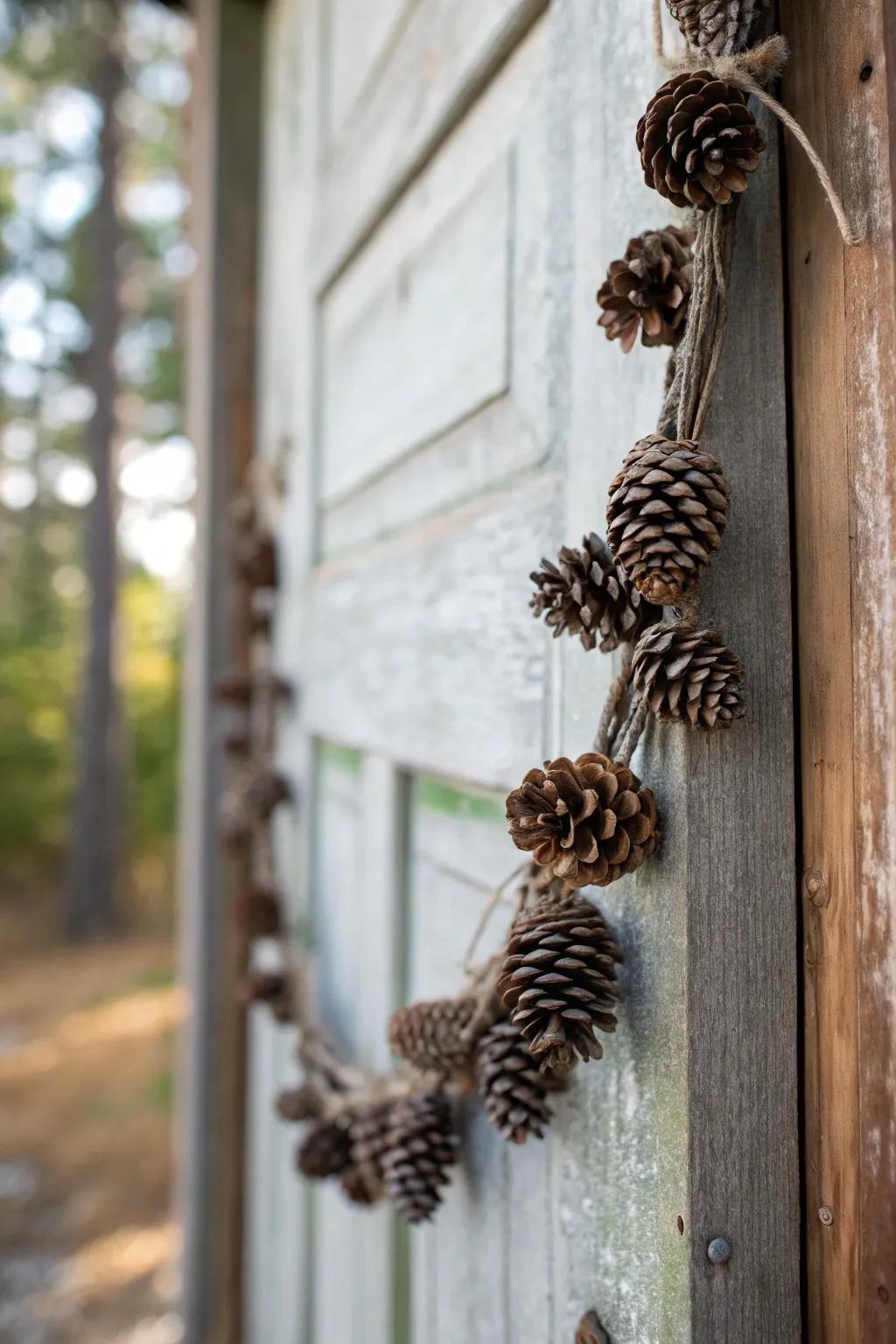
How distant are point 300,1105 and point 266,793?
435 mm

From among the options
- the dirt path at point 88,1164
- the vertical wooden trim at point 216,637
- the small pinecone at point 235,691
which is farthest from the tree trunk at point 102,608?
the small pinecone at point 235,691

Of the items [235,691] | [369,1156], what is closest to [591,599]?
[369,1156]

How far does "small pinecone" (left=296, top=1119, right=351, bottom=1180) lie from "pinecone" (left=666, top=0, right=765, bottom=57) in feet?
2.56

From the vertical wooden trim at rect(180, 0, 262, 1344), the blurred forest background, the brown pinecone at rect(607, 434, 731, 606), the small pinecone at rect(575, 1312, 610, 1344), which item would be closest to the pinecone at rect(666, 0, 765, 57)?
the brown pinecone at rect(607, 434, 731, 606)

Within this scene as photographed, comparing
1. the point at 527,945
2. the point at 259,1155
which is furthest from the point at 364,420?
the point at 259,1155

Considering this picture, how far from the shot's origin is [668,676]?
0.37 m

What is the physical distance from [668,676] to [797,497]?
11 centimetres

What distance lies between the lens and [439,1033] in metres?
0.54

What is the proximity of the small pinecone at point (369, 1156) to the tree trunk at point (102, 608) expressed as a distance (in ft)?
17.1

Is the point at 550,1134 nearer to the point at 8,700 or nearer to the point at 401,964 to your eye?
the point at 401,964

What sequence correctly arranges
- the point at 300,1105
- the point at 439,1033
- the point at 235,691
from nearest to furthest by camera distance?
the point at 439,1033 < the point at 300,1105 < the point at 235,691

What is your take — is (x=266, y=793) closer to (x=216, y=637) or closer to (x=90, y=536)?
(x=216, y=637)

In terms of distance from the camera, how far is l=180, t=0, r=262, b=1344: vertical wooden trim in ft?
4.55

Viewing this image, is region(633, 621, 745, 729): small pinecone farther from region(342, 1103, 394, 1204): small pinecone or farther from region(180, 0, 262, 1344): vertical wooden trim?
region(180, 0, 262, 1344): vertical wooden trim
